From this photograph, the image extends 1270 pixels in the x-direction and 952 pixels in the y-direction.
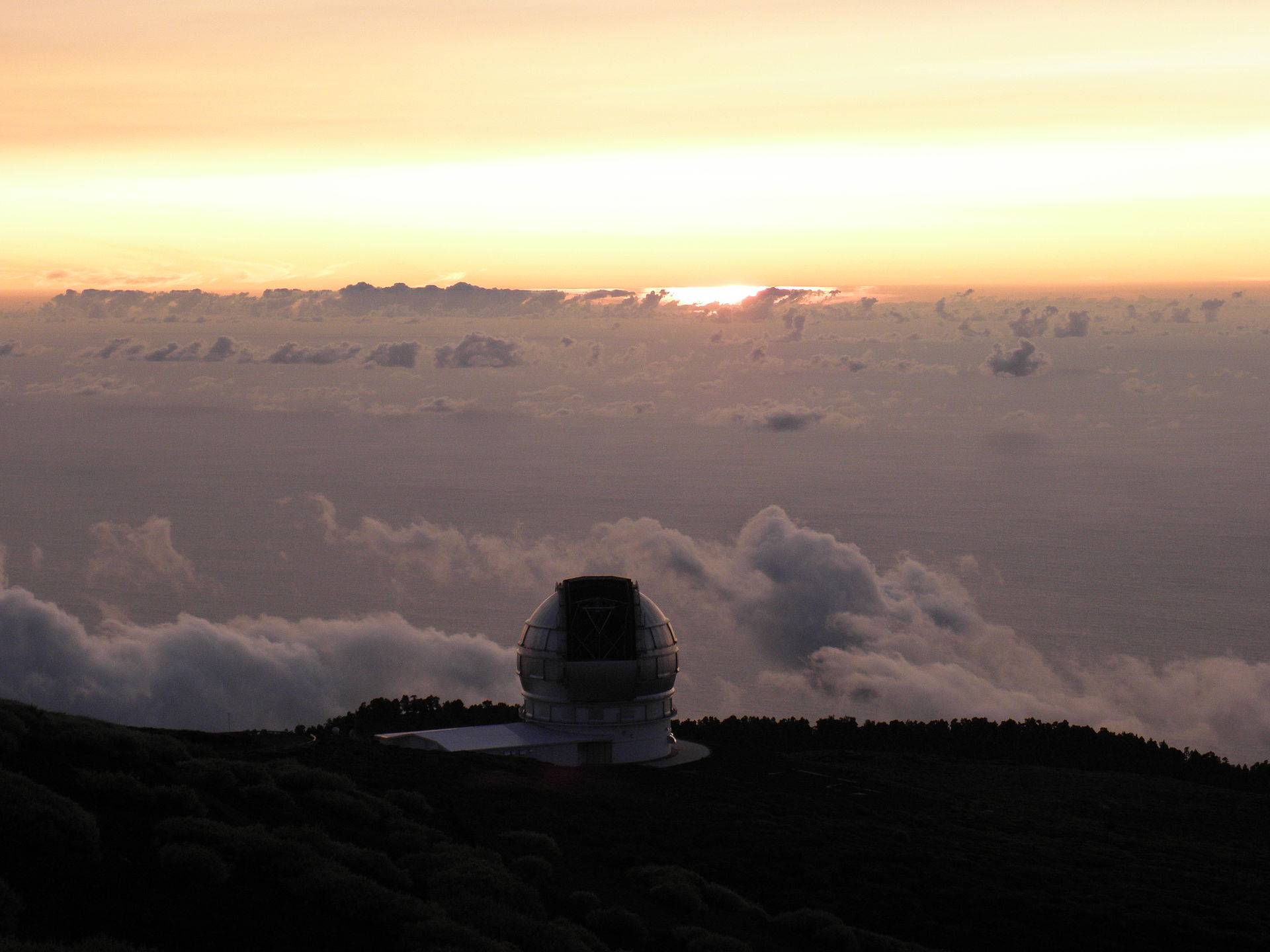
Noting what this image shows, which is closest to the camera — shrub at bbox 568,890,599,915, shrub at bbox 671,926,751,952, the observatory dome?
shrub at bbox 671,926,751,952

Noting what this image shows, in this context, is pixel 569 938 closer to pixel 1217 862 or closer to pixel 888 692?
pixel 1217 862

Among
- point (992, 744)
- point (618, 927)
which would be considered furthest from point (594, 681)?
point (992, 744)

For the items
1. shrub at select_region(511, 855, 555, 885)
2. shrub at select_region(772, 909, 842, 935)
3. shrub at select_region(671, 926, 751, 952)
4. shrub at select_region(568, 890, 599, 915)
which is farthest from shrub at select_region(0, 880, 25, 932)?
shrub at select_region(772, 909, 842, 935)

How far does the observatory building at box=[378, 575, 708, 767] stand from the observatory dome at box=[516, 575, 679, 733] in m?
0.03

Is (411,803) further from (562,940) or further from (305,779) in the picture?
(562,940)

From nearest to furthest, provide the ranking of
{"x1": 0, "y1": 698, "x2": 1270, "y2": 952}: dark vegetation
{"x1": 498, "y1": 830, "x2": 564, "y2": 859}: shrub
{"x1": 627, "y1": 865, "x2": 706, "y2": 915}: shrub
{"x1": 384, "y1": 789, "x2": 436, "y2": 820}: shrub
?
{"x1": 0, "y1": 698, "x2": 1270, "y2": 952}: dark vegetation < {"x1": 627, "y1": 865, "x2": 706, "y2": 915}: shrub < {"x1": 498, "y1": 830, "x2": 564, "y2": 859}: shrub < {"x1": 384, "y1": 789, "x2": 436, "y2": 820}: shrub

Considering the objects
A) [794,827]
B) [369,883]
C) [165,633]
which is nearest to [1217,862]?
[794,827]

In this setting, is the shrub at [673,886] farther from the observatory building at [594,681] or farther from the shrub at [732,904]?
the observatory building at [594,681]

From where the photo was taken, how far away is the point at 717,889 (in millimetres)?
27172

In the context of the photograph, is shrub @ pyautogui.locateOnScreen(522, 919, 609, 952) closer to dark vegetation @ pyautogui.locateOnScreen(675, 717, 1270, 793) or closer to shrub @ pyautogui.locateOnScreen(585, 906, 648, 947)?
shrub @ pyautogui.locateOnScreen(585, 906, 648, 947)

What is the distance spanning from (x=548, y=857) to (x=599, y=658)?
20550 millimetres

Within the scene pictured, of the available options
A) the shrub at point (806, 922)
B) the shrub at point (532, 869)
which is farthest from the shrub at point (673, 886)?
A: the shrub at point (532, 869)

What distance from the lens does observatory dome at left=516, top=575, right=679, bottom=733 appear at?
47.9 metres

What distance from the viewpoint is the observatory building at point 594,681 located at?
4775 centimetres
